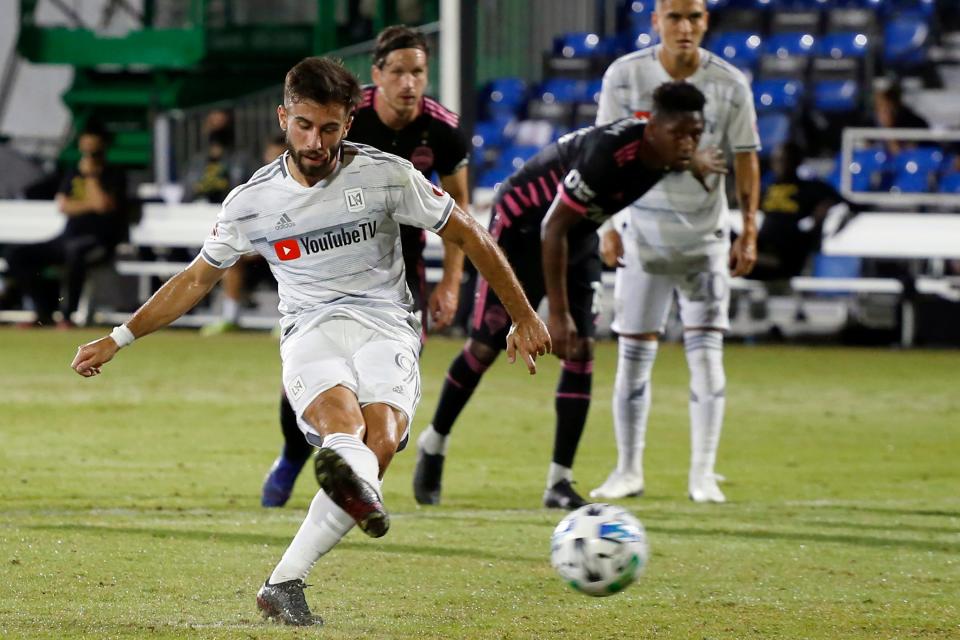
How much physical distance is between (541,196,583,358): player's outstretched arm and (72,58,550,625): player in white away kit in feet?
4.90

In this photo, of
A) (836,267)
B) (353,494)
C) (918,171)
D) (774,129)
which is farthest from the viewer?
(774,129)

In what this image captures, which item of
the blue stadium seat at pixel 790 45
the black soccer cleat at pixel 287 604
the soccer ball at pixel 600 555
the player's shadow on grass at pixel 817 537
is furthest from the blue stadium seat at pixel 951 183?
the black soccer cleat at pixel 287 604

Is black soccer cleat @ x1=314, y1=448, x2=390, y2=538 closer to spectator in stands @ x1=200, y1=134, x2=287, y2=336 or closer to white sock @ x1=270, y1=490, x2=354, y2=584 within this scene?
white sock @ x1=270, y1=490, x2=354, y2=584

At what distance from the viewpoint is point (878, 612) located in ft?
16.0

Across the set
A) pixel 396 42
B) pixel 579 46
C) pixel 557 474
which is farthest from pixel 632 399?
pixel 579 46

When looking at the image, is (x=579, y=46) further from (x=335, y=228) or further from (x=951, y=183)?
(x=335, y=228)

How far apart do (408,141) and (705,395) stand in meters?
1.74

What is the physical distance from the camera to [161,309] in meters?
4.94

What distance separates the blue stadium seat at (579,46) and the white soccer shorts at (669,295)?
12532 millimetres

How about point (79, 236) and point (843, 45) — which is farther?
point (843, 45)

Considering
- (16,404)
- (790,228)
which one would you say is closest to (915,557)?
(16,404)

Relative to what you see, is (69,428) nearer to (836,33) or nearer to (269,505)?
(269,505)

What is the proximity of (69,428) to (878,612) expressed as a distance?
5469 millimetres

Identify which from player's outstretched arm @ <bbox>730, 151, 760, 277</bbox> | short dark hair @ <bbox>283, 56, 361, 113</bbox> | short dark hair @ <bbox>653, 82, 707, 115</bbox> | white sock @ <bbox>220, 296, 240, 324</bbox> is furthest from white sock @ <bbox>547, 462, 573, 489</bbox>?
white sock @ <bbox>220, 296, 240, 324</bbox>
